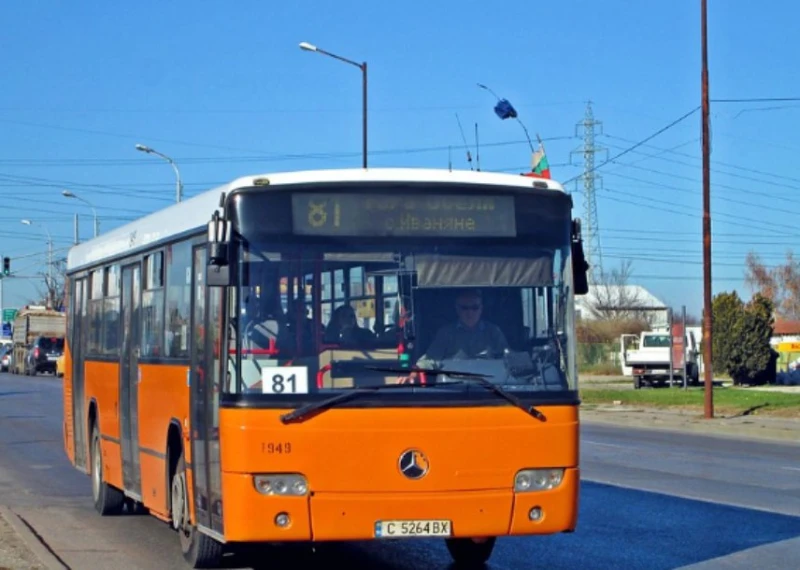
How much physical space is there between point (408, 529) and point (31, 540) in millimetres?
3999

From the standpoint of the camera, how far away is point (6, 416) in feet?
102

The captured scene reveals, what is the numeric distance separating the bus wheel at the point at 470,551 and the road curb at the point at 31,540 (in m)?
2.90

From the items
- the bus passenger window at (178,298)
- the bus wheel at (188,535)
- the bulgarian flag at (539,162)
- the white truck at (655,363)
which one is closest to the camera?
the bus wheel at (188,535)

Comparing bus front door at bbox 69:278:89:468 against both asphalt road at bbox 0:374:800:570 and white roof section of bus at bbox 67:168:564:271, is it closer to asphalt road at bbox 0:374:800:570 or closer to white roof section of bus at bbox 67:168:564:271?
asphalt road at bbox 0:374:800:570

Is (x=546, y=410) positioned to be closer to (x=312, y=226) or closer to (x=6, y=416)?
(x=312, y=226)

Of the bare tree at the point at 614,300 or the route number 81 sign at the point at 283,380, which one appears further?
the bare tree at the point at 614,300

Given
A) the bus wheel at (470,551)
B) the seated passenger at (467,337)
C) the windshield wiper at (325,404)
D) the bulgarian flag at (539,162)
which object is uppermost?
the bulgarian flag at (539,162)

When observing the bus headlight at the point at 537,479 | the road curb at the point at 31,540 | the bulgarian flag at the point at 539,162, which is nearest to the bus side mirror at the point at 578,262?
the bus headlight at the point at 537,479

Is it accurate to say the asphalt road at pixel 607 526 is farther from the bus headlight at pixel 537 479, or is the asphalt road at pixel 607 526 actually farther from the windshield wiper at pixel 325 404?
the windshield wiper at pixel 325 404

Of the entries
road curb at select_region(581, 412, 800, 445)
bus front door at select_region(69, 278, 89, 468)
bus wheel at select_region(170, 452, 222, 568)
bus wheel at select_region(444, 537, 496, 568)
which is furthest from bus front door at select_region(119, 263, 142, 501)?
road curb at select_region(581, 412, 800, 445)

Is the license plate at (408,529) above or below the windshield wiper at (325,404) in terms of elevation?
below

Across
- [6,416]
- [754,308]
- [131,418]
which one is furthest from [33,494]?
[754,308]

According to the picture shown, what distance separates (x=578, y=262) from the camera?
29.3 feet

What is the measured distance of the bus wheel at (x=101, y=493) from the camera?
1300cm
